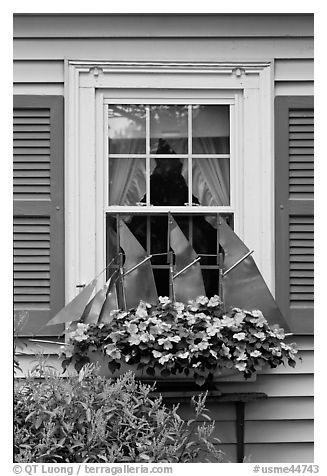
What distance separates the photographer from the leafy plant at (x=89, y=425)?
3.77 metres

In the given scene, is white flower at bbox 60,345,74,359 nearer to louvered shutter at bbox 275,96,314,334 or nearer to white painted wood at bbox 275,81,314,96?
louvered shutter at bbox 275,96,314,334

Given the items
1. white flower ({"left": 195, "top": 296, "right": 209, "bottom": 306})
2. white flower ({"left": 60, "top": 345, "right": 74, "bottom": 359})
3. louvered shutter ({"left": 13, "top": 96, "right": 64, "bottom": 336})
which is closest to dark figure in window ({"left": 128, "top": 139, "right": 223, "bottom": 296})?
white flower ({"left": 195, "top": 296, "right": 209, "bottom": 306})

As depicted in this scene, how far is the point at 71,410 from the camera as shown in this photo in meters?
3.85

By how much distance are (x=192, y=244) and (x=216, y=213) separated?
0.21 m

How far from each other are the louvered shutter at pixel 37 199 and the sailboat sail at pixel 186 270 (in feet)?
1.94

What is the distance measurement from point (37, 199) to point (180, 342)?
3.47 feet

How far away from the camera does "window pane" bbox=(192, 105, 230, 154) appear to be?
4672 millimetres

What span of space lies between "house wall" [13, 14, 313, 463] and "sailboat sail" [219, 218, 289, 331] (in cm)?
26

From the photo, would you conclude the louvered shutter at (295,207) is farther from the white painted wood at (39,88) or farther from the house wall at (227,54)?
the white painted wood at (39,88)

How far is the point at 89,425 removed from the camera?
3.81m

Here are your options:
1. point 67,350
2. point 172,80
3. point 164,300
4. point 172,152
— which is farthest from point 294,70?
point 67,350
